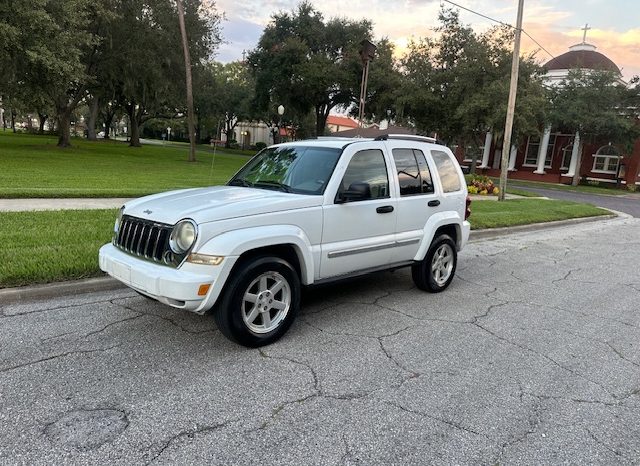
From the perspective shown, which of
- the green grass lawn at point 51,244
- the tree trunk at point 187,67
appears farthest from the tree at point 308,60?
the green grass lawn at point 51,244

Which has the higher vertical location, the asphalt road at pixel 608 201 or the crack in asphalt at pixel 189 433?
the crack in asphalt at pixel 189 433

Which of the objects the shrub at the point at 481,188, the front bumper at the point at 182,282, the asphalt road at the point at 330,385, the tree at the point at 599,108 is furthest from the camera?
the tree at the point at 599,108

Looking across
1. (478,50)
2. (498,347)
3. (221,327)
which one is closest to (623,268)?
(498,347)

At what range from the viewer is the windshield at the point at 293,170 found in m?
4.85

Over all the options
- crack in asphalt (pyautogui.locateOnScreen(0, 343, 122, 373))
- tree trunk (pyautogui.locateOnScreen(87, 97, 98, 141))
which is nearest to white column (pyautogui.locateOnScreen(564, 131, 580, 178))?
tree trunk (pyautogui.locateOnScreen(87, 97, 98, 141))

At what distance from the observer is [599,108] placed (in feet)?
109

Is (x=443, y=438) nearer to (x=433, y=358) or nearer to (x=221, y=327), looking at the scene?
(x=433, y=358)

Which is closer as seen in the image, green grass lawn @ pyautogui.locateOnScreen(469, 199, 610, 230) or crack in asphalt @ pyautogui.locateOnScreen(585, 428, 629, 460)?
crack in asphalt @ pyautogui.locateOnScreen(585, 428, 629, 460)

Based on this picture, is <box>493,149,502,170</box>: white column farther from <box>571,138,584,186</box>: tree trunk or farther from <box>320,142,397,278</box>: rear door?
<box>320,142,397,278</box>: rear door

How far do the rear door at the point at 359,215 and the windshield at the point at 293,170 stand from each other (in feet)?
0.45

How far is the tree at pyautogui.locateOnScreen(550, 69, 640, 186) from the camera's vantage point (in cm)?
3269

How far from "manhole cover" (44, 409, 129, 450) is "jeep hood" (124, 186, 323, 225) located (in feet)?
4.98

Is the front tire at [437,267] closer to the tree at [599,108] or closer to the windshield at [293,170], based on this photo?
the windshield at [293,170]

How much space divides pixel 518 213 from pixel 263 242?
40.0 ft
